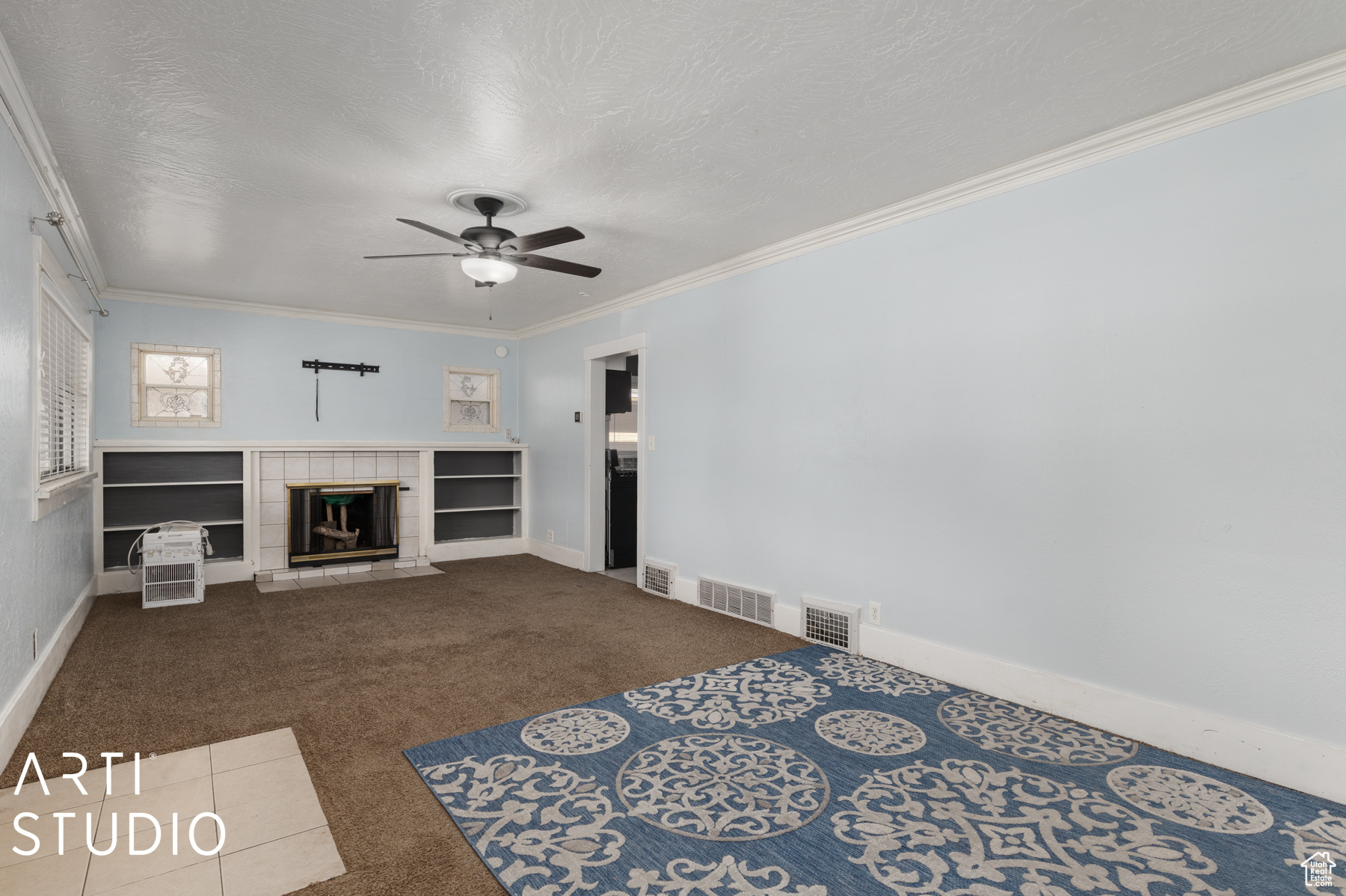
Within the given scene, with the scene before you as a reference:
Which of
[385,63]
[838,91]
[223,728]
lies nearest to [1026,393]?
[838,91]

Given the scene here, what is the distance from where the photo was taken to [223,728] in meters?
2.90

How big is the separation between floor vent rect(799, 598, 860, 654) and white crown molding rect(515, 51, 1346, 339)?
2.25 metres

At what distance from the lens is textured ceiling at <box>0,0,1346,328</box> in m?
2.09

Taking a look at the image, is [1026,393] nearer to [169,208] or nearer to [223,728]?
[223,728]

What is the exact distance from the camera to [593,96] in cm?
253

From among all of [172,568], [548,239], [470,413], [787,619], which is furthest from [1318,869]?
[470,413]

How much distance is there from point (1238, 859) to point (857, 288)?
2998 mm

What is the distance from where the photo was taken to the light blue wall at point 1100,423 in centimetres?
241

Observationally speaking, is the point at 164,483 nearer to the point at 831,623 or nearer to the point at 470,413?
the point at 470,413

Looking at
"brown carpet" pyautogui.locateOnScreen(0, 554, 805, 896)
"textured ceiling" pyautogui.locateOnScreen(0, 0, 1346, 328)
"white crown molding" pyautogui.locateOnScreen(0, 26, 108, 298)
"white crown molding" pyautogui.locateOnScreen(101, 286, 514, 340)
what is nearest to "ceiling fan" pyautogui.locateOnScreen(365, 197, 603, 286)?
"textured ceiling" pyautogui.locateOnScreen(0, 0, 1346, 328)

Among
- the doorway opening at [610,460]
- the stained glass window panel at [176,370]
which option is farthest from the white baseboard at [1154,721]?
the stained glass window panel at [176,370]

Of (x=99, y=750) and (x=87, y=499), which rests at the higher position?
(x=87, y=499)

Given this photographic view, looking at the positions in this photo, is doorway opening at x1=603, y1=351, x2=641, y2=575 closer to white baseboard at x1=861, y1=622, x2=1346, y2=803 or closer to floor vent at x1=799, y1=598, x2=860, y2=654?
floor vent at x1=799, y1=598, x2=860, y2=654

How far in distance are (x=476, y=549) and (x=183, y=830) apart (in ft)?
17.1
